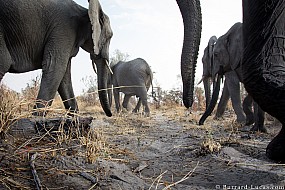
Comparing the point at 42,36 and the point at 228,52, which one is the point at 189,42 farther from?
the point at 228,52

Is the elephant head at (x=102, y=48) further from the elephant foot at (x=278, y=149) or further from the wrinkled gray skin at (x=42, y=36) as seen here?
the elephant foot at (x=278, y=149)

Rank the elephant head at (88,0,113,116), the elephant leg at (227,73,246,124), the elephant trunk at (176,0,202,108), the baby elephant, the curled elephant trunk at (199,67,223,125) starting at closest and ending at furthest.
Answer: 1. the elephant trunk at (176,0,202,108)
2. the elephant head at (88,0,113,116)
3. the curled elephant trunk at (199,67,223,125)
4. the elephant leg at (227,73,246,124)
5. the baby elephant

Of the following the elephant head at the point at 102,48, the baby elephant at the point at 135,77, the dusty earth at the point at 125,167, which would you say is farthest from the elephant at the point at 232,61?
the baby elephant at the point at 135,77

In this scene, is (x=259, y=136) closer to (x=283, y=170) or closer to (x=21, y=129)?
(x=283, y=170)

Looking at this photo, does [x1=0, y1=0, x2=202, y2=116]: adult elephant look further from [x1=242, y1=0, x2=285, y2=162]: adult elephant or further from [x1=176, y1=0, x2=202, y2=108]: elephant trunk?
[x1=242, y1=0, x2=285, y2=162]: adult elephant

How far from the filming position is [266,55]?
1493 mm

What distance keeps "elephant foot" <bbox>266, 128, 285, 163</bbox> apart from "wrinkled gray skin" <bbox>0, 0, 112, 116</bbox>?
6.64ft

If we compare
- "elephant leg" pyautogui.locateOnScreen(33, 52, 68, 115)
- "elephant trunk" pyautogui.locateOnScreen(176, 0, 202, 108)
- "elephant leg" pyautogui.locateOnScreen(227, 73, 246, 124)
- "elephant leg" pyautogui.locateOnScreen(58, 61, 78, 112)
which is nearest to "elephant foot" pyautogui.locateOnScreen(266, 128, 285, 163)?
"elephant trunk" pyautogui.locateOnScreen(176, 0, 202, 108)

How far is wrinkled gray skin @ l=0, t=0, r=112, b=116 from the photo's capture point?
3.11 meters

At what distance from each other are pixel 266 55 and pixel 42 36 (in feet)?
8.10

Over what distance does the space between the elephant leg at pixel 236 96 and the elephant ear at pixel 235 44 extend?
0.34 meters

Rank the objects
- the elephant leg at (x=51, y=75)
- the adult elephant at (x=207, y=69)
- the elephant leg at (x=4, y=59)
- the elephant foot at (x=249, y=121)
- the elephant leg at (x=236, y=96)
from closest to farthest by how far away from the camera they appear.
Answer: the elephant leg at (x=4, y=59) → the elephant leg at (x=51, y=75) → the elephant foot at (x=249, y=121) → the elephant leg at (x=236, y=96) → the adult elephant at (x=207, y=69)

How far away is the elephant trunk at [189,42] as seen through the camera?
55.7 inches

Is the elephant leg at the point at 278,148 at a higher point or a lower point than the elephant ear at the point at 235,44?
lower
